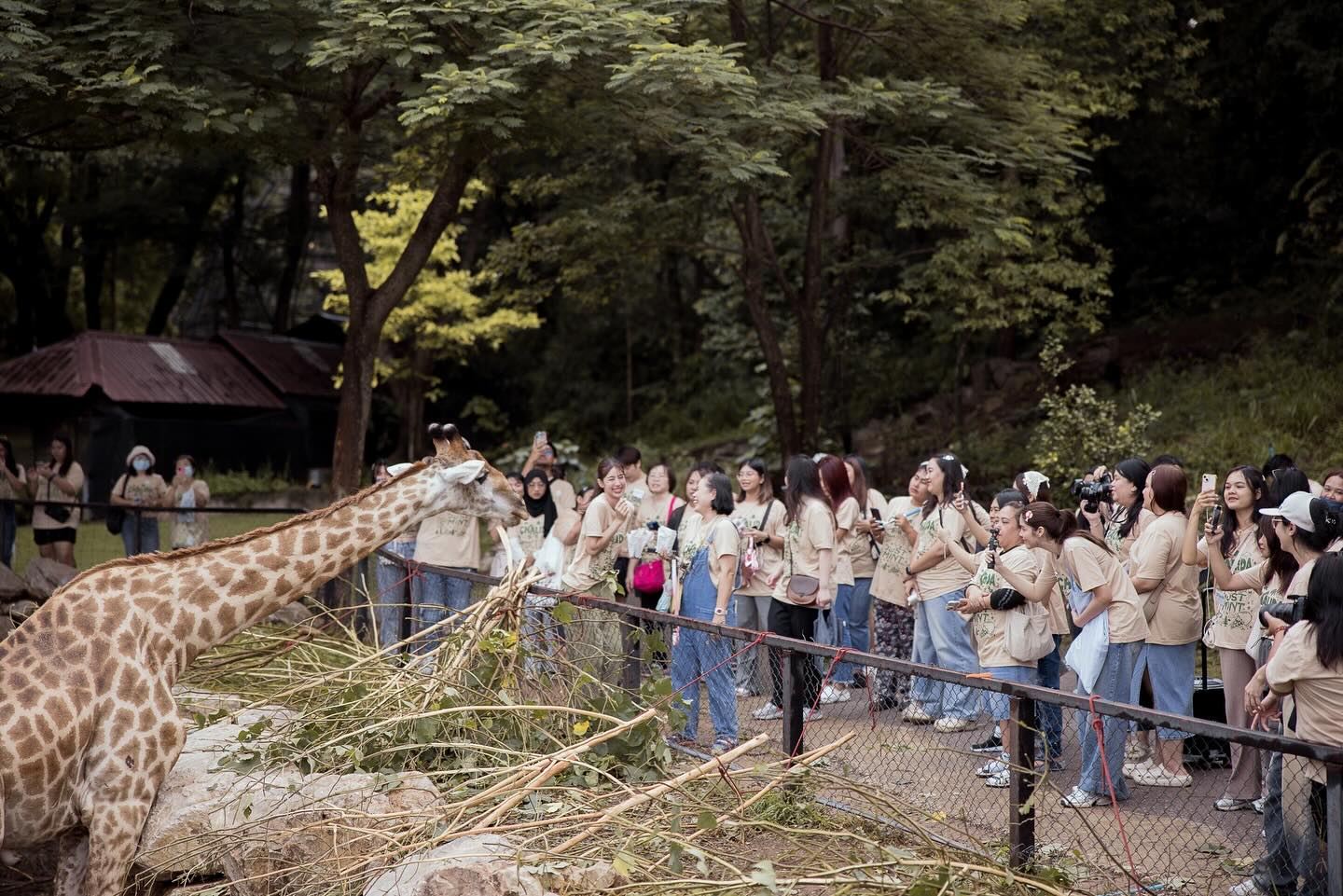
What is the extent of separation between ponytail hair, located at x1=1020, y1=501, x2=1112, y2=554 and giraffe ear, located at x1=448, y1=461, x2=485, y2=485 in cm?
297

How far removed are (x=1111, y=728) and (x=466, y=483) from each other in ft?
11.3

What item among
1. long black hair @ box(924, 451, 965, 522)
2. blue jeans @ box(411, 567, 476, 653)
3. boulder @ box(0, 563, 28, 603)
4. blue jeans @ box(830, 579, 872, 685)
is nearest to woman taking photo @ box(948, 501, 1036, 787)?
long black hair @ box(924, 451, 965, 522)

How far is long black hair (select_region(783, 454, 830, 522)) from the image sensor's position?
8320 mm

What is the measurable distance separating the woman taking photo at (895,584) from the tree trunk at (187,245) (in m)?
24.1

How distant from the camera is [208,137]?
13.3 metres

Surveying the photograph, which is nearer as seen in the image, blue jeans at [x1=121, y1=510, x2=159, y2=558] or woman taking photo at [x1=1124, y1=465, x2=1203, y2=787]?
woman taking photo at [x1=1124, y1=465, x2=1203, y2=787]

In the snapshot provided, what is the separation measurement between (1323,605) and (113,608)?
4.99m

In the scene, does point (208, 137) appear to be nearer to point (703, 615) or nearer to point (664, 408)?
point (703, 615)

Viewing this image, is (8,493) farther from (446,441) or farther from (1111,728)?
(1111,728)

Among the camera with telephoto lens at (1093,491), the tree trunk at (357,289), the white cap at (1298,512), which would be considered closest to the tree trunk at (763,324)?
the tree trunk at (357,289)

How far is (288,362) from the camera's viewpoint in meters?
29.3

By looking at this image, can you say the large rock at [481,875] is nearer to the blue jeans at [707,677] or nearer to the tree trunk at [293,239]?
the blue jeans at [707,677]

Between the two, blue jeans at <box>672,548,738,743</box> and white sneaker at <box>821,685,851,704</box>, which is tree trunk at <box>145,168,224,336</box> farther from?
blue jeans at <box>672,548,738,743</box>

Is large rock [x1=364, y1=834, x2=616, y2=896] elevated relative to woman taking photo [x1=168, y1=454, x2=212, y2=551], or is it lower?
elevated
